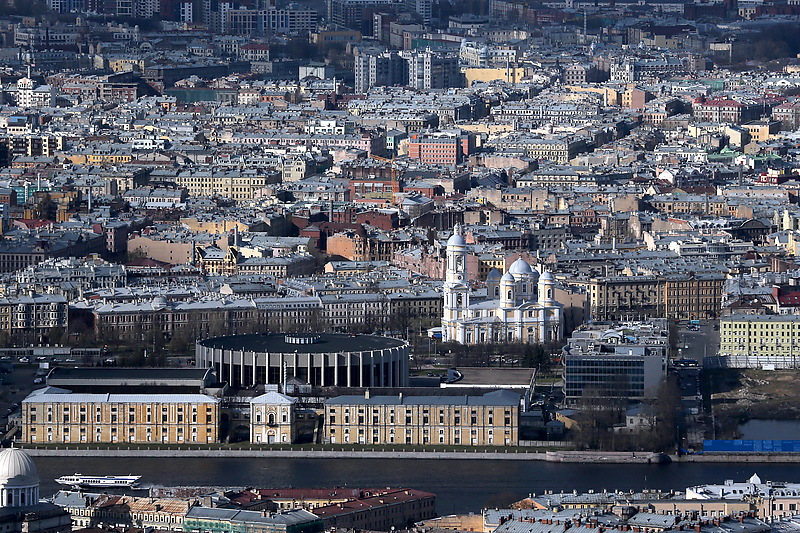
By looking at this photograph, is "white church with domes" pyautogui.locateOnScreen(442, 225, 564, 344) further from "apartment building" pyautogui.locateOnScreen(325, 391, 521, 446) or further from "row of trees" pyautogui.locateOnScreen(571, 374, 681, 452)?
"apartment building" pyautogui.locateOnScreen(325, 391, 521, 446)

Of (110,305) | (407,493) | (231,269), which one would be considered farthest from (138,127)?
(407,493)

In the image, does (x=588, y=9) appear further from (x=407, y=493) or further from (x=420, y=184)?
(x=407, y=493)

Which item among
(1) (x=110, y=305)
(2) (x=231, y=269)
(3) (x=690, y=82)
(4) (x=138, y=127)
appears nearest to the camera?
(1) (x=110, y=305)

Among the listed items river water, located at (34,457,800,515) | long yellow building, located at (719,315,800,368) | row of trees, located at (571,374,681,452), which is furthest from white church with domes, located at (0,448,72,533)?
long yellow building, located at (719,315,800,368)

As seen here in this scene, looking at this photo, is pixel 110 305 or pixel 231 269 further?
pixel 231 269

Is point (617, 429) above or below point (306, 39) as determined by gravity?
below

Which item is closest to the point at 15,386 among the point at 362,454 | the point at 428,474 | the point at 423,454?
the point at 362,454

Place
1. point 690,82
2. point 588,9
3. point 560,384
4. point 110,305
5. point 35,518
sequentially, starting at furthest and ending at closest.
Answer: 1. point 588,9
2. point 690,82
3. point 110,305
4. point 560,384
5. point 35,518
